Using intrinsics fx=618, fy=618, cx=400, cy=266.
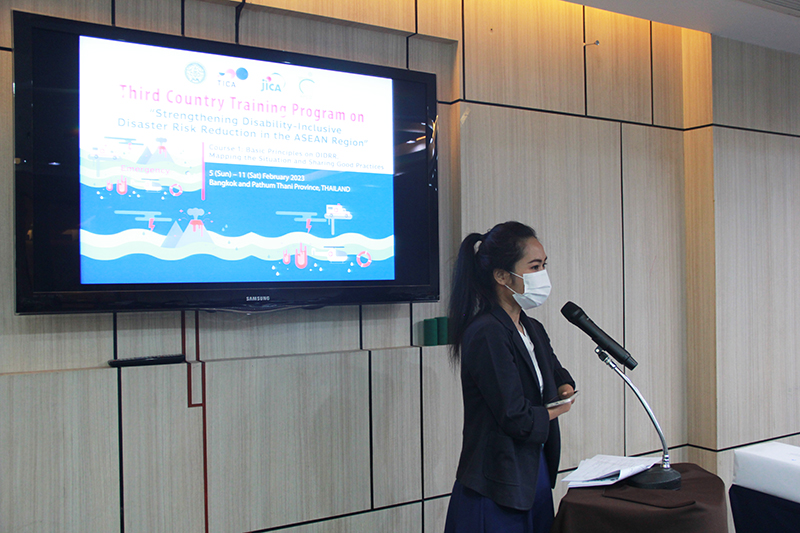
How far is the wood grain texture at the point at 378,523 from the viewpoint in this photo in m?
2.78

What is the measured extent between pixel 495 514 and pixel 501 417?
1.09 feet

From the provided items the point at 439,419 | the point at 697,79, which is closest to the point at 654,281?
the point at 697,79

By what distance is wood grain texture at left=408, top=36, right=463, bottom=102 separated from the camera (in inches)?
126

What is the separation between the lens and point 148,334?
8.33ft

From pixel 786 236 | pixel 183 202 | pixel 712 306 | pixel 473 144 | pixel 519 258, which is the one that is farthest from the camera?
pixel 786 236

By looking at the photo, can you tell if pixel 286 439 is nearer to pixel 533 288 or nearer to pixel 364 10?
pixel 533 288

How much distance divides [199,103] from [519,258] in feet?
4.75

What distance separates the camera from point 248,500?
2604mm

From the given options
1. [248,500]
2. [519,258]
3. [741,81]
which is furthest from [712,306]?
[248,500]

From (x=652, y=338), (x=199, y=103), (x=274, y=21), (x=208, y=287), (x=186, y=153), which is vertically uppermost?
(x=274, y=21)

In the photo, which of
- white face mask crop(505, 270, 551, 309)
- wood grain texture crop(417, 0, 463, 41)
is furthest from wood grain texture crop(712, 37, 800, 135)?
white face mask crop(505, 270, 551, 309)

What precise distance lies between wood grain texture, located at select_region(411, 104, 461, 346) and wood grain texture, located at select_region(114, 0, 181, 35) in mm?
1326

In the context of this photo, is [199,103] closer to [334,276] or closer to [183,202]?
[183,202]

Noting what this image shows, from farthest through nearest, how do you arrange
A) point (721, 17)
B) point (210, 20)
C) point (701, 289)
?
point (701, 289) < point (721, 17) < point (210, 20)
